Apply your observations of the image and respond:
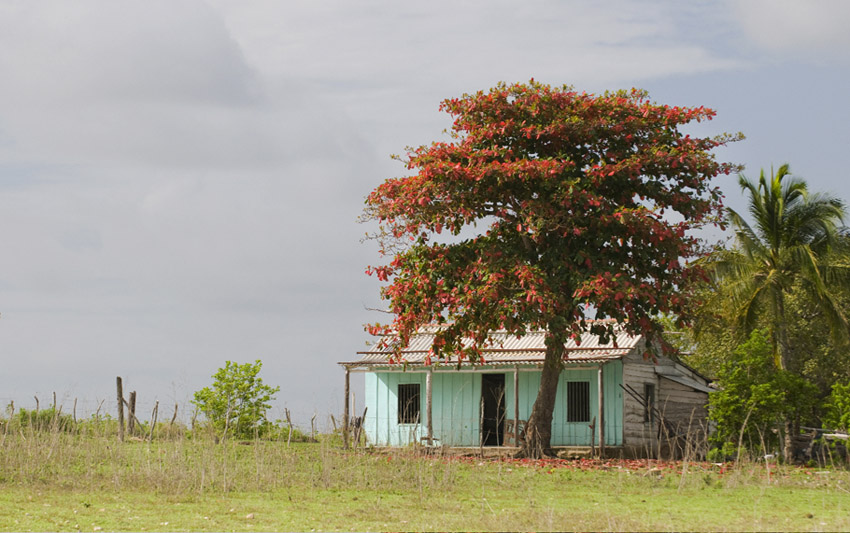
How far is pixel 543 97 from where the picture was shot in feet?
68.8

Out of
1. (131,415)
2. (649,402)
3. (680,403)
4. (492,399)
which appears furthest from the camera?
(131,415)

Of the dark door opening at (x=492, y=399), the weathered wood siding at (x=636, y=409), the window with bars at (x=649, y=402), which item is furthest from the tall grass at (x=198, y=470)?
the window with bars at (x=649, y=402)

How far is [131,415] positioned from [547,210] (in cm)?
1688

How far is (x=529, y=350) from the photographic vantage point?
25891mm

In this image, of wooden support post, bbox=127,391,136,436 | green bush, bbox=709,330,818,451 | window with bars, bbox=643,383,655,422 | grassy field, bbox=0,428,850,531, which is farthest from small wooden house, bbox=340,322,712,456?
wooden support post, bbox=127,391,136,436

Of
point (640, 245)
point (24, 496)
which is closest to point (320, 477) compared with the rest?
point (24, 496)

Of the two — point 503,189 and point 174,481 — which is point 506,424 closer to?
point 503,189

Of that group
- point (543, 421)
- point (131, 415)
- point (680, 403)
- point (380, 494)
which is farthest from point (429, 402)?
point (380, 494)

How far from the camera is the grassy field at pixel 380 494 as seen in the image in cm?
1088

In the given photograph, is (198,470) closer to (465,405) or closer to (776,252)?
(465,405)

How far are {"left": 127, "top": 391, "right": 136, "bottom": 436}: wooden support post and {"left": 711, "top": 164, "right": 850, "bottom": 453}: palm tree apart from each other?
18808 mm

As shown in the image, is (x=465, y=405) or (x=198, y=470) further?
(x=465, y=405)

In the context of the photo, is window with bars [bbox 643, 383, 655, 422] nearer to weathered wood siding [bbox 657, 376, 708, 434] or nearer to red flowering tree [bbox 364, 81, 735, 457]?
weathered wood siding [bbox 657, 376, 708, 434]

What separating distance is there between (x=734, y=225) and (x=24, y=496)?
814 inches
